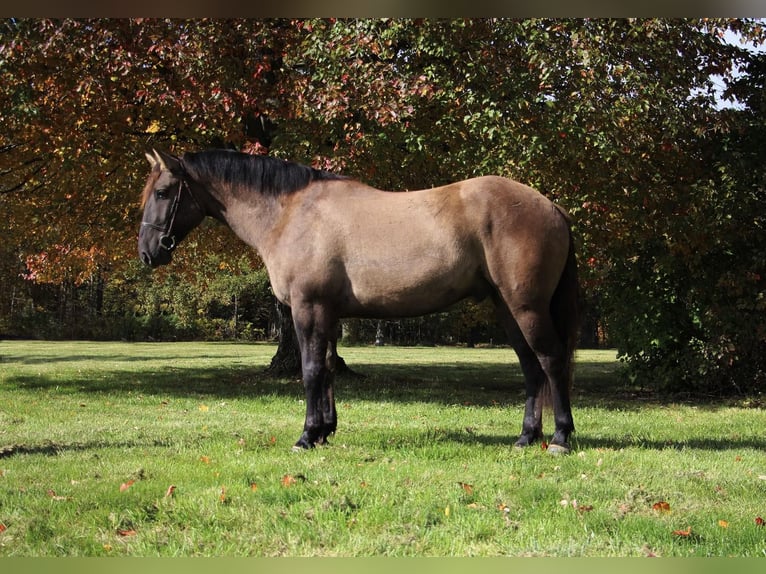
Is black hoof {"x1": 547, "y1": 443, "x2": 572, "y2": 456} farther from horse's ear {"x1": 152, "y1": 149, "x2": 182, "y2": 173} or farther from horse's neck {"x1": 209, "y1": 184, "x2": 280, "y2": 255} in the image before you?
horse's ear {"x1": 152, "y1": 149, "x2": 182, "y2": 173}

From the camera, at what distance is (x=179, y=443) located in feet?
23.0

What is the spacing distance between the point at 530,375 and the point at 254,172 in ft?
10.8

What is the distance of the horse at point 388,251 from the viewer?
6.23 metres

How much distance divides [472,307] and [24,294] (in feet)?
101

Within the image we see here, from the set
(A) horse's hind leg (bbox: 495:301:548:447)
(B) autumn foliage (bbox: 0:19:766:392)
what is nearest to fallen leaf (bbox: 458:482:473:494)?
(A) horse's hind leg (bbox: 495:301:548:447)

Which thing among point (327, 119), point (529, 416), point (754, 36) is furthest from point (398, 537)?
point (754, 36)

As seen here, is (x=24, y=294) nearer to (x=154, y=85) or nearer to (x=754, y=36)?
(x=154, y=85)

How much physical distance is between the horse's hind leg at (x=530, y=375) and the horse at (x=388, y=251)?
11 mm

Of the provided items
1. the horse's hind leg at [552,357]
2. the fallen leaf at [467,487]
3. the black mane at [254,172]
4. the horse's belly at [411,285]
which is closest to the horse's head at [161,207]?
the black mane at [254,172]

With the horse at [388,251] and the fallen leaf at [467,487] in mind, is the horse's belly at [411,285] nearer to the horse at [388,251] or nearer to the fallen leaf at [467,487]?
the horse at [388,251]

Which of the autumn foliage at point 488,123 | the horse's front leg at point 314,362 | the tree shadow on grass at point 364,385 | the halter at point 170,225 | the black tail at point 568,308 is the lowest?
the tree shadow on grass at point 364,385

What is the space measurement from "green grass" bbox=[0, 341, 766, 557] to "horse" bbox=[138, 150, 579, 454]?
0.81 metres

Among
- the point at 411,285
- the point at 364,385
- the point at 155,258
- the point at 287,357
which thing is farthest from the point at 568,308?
the point at 287,357

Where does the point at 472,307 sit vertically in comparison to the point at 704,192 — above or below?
below
